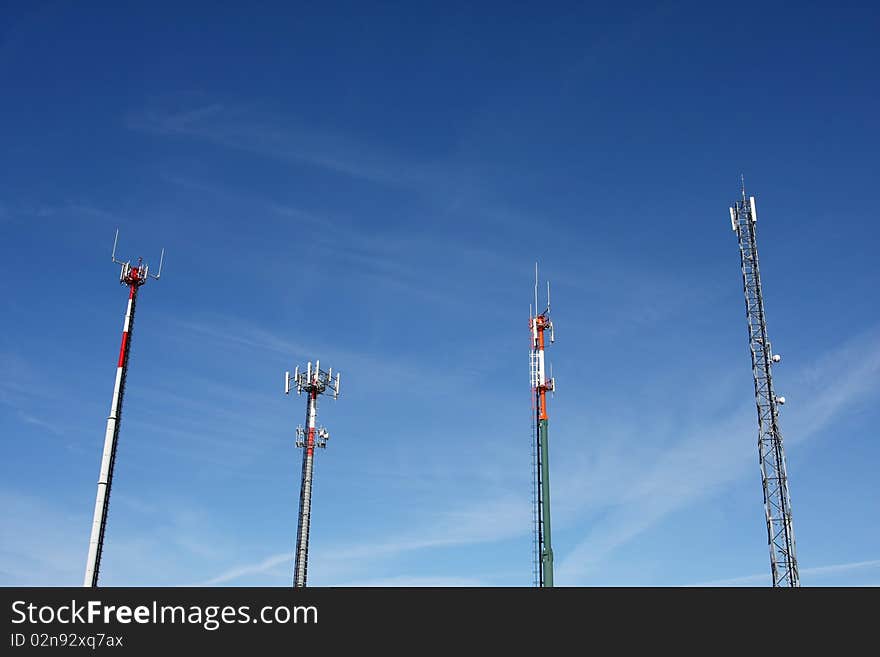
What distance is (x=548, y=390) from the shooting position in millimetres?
71562

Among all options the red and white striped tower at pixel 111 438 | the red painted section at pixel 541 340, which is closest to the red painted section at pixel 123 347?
the red and white striped tower at pixel 111 438

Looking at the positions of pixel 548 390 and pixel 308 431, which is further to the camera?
pixel 308 431

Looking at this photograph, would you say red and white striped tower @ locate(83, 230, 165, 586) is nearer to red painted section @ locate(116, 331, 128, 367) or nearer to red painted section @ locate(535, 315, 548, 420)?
red painted section @ locate(116, 331, 128, 367)

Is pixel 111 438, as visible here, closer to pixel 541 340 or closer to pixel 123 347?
pixel 123 347

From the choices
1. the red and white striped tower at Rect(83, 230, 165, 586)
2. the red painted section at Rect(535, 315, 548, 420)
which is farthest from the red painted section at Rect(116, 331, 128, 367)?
the red painted section at Rect(535, 315, 548, 420)

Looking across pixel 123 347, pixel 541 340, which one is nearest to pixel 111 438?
pixel 123 347

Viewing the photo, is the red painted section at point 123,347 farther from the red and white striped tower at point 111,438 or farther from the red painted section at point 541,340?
the red painted section at point 541,340
